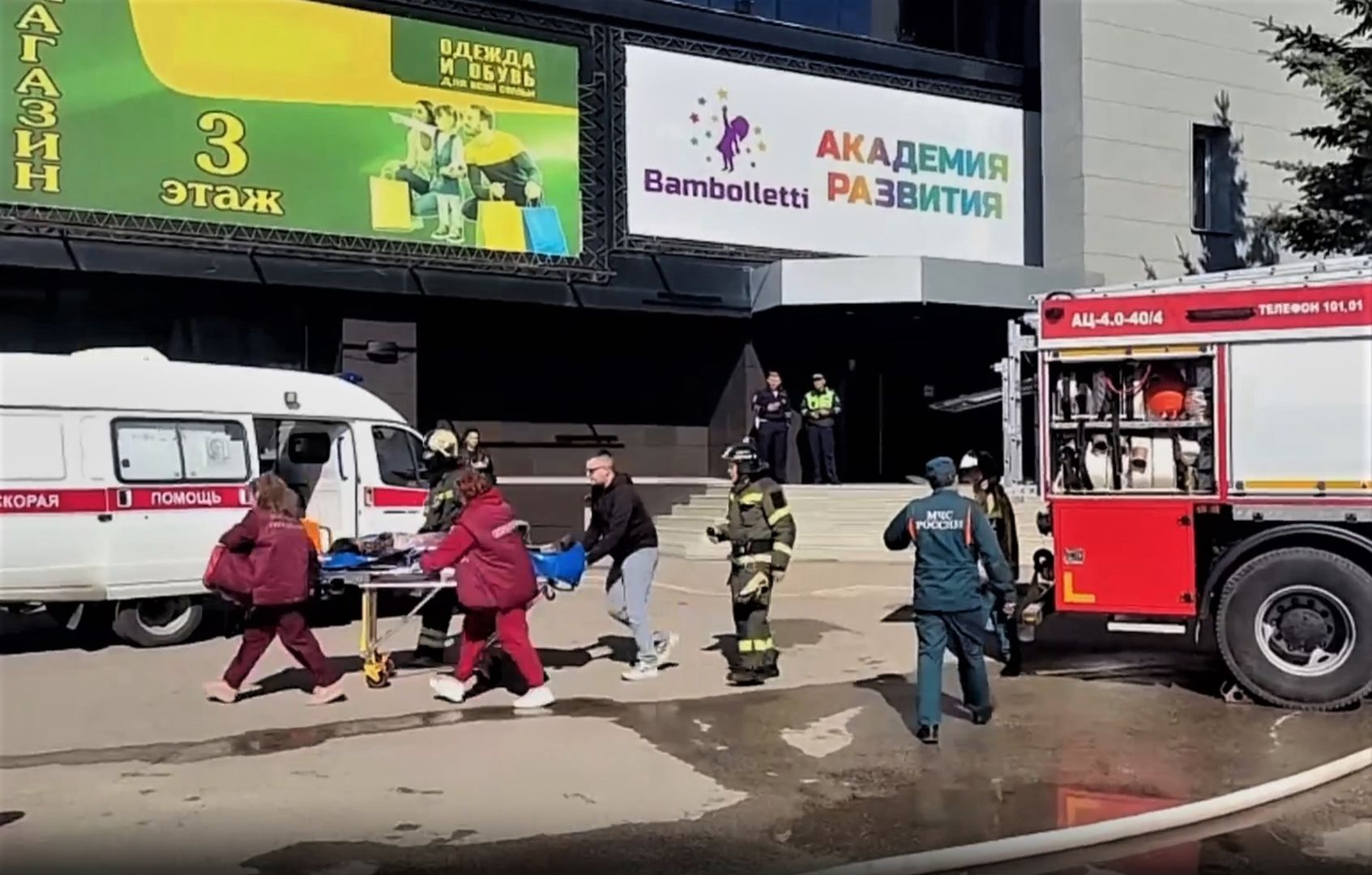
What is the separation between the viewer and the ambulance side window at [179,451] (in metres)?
12.2

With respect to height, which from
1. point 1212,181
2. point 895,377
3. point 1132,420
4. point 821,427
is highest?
point 1212,181

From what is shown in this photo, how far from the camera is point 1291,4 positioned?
26.9 m

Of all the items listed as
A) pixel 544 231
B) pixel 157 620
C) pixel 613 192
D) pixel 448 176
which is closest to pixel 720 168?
pixel 613 192

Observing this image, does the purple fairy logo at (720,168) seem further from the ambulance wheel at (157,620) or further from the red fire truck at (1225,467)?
the red fire truck at (1225,467)

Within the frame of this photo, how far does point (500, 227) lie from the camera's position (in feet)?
68.4

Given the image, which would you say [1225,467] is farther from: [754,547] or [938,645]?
[754,547]

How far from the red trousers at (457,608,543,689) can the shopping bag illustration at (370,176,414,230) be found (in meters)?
11.7

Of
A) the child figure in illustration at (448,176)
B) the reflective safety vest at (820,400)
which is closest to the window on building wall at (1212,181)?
the reflective safety vest at (820,400)

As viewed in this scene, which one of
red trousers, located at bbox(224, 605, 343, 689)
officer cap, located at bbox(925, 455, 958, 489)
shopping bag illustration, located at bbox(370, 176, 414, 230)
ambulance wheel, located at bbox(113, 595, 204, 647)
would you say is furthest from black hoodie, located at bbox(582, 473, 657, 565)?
shopping bag illustration, located at bbox(370, 176, 414, 230)

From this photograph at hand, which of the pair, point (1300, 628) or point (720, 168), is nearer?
point (1300, 628)

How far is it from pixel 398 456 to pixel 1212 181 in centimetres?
1779

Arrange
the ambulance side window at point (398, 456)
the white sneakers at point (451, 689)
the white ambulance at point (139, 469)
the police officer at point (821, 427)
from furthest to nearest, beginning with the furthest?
the police officer at point (821, 427) < the ambulance side window at point (398, 456) < the white ambulance at point (139, 469) < the white sneakers at point (451, 689)

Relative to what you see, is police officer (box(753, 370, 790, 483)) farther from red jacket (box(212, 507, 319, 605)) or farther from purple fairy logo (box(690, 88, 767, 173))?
red jacket (box(212, 507, 319, 605))

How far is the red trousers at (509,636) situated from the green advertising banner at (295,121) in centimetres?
1128
